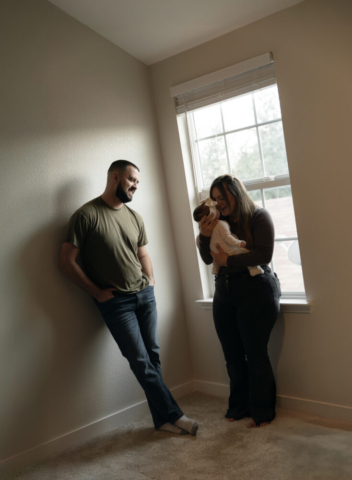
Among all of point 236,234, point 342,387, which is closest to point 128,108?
point 236,234

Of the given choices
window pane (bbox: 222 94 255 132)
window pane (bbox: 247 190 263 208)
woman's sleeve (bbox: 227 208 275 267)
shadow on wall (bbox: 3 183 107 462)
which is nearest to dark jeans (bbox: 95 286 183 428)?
shadow on wall (bbox: 3 183 107 462)

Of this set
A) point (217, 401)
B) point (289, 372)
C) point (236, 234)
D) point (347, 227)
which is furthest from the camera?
point (217, 401)

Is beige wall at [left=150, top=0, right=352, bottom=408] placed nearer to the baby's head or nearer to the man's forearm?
the baby's head

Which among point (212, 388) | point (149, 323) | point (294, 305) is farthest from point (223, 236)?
point (212, 388)

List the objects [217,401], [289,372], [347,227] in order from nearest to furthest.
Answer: [347,227] < [289,372] < [217,401]

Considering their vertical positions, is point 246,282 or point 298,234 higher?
point 298,234

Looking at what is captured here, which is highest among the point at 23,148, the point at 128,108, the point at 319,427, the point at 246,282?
the point at 128,108

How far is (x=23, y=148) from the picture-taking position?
2.80 meters

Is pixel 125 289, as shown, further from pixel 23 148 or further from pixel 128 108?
pixel 128 108

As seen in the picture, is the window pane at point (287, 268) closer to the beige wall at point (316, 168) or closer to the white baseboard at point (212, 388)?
the beige wall at point (316, 168)

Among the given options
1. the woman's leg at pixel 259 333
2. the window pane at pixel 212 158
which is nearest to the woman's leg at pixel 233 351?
the woman's leg at pixel 259 333

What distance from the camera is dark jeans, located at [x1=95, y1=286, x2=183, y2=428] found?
284 cm

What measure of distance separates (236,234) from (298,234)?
427mm

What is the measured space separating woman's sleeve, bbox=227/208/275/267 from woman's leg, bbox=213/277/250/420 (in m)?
0.24
